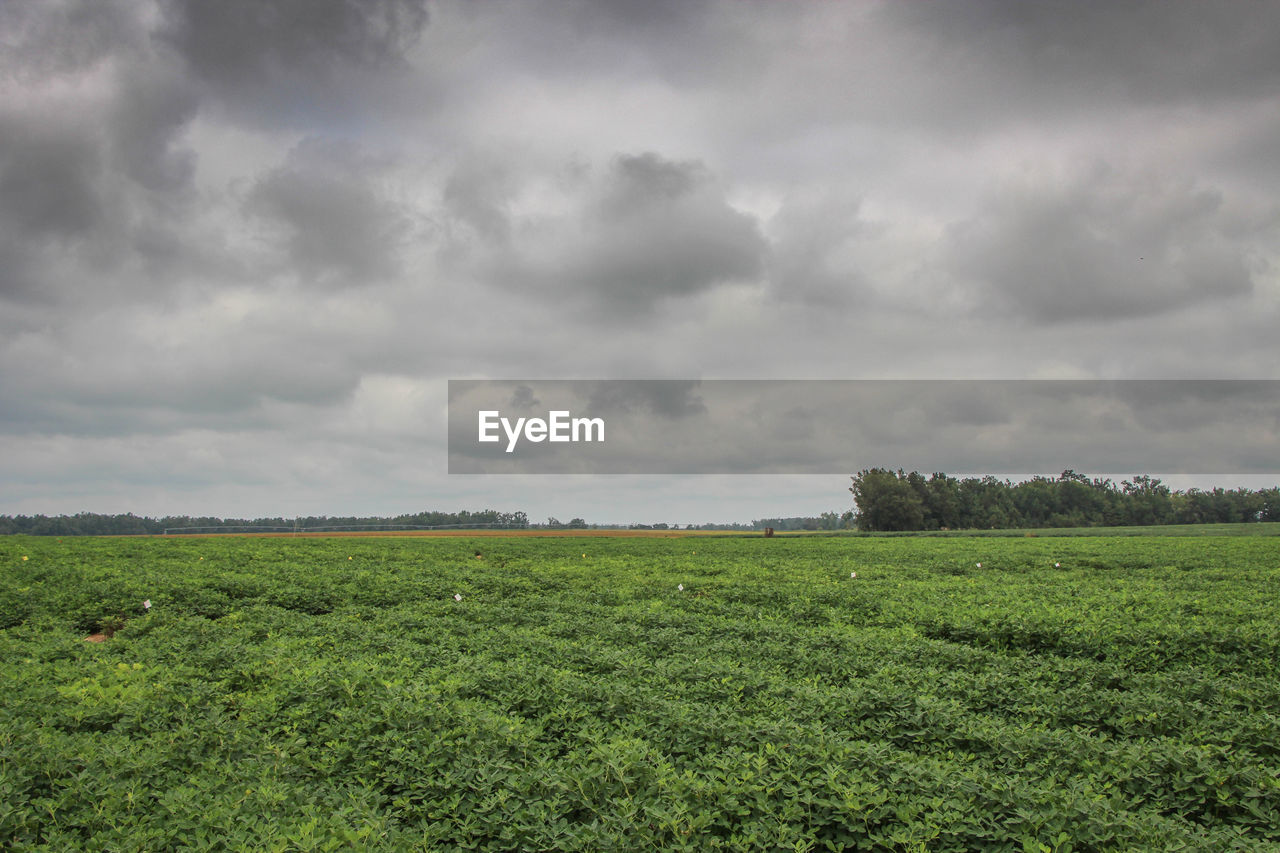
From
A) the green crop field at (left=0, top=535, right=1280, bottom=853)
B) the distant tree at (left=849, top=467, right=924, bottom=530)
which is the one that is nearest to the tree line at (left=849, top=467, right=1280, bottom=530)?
the distant tree at (left=849, top=467, right=924, bottom=530)

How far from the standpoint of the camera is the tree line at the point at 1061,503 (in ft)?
348

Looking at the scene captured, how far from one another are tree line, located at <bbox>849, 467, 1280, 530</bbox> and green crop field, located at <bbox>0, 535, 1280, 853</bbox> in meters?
93.9

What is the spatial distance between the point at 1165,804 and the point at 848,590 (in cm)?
1184

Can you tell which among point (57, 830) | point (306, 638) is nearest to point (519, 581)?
point (306, 638)

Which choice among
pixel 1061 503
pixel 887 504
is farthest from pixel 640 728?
pixel 1061 503

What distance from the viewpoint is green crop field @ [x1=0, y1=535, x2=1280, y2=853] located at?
4711 millimetres

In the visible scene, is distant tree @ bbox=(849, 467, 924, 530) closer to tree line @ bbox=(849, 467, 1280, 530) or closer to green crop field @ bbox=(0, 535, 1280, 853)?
tree line @ bbox=(849, 467, 1280, 530)

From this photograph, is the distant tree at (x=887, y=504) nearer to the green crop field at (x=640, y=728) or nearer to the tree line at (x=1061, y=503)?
the tree line at (x=1061, y=503)

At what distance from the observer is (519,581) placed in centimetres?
1898

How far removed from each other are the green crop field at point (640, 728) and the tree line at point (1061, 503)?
93.9 meters

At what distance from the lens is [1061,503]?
418ft

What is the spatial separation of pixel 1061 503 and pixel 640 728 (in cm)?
14408

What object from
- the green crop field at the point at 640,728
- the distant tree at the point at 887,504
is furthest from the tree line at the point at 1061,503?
the green crop field at the point at 640,728

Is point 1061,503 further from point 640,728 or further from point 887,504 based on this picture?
point 640,728
